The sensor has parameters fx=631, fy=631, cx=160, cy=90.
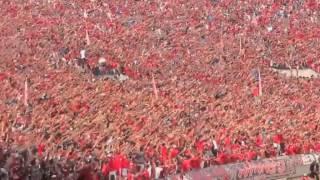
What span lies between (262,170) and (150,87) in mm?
13745

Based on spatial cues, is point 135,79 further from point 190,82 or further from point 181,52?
point 181,52

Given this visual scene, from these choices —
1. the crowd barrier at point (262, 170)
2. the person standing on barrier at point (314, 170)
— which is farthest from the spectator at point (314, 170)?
the crowd barrier at point (262, 170)

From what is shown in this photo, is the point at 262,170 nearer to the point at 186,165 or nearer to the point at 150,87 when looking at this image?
the point at 186,165

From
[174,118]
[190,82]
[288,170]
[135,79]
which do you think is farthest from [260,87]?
[288,170]

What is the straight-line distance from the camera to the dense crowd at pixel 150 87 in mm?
19062

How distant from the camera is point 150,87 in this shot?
33281mm

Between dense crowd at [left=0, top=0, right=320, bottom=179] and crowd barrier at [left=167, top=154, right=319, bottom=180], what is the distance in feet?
2.79

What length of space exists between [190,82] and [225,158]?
51.1 ft

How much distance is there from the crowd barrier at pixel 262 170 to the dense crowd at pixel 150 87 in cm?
→ 85

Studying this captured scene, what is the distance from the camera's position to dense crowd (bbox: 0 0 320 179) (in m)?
19.1

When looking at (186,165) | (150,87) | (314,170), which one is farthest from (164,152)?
(150,87)

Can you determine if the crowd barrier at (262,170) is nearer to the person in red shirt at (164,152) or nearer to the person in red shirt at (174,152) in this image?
the person in red shirt at (164,152)

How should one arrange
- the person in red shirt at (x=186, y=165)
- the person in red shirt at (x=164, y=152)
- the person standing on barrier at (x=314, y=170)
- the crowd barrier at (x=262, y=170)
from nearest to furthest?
the crowd barrier at (x=262, y=170) → the person in red shirt at (x=186, y=165) → the person in red shirt at (x=164, y=152) → the person standing on barrier at (x=314, y=170)

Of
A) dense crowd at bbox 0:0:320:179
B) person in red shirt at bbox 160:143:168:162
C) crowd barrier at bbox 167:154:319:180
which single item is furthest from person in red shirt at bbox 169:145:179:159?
crowd barrier at bbox 167:154:319:180
